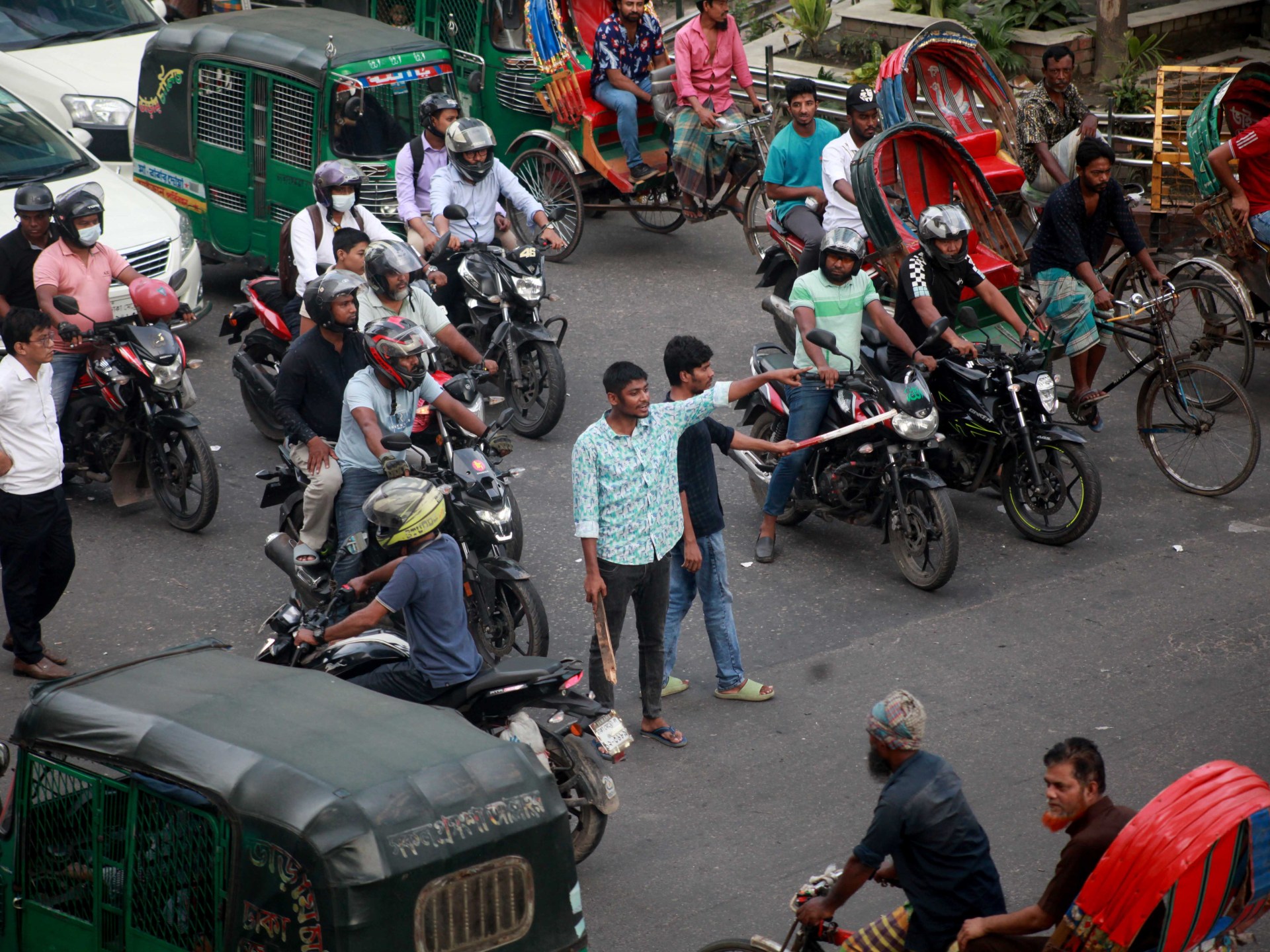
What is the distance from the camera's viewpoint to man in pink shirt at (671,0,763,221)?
12.2 m

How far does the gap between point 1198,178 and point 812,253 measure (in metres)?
2.68

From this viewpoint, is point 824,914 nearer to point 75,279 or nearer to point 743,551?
point 743,551

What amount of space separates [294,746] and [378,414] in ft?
10.4

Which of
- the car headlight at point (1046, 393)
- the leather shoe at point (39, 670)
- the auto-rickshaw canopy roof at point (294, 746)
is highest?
the auto-rickshaw canopy roof at point (294, 746)

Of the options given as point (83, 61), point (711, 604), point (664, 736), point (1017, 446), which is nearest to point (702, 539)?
point (711, 604)

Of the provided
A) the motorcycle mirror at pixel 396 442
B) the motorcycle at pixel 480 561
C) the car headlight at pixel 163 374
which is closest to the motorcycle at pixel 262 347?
the car headlight at pixel 163 374

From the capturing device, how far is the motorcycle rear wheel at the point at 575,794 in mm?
5633

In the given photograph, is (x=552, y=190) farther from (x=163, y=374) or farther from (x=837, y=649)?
(x=837, y=649)

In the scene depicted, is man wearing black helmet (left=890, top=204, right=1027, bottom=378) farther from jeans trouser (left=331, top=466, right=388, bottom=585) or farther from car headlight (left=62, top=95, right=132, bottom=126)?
car headlight (left=62, top=95, right=132, bottom=126)

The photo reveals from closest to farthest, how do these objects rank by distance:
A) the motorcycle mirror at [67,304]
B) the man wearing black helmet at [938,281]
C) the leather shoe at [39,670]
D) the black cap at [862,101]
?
the leather shoe at [39,670]
the motorcycle mirror at [67,304]
the man wearing black helmet at [938,281]
the black cap at [862,101]

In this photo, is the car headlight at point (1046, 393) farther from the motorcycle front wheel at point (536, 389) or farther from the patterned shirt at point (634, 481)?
the motorcycle front wheel at point (536, 389)

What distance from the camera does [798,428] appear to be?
27.9ft

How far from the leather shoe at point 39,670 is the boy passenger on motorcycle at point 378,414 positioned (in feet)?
4.88

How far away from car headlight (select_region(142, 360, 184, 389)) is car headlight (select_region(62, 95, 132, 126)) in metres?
5.39
